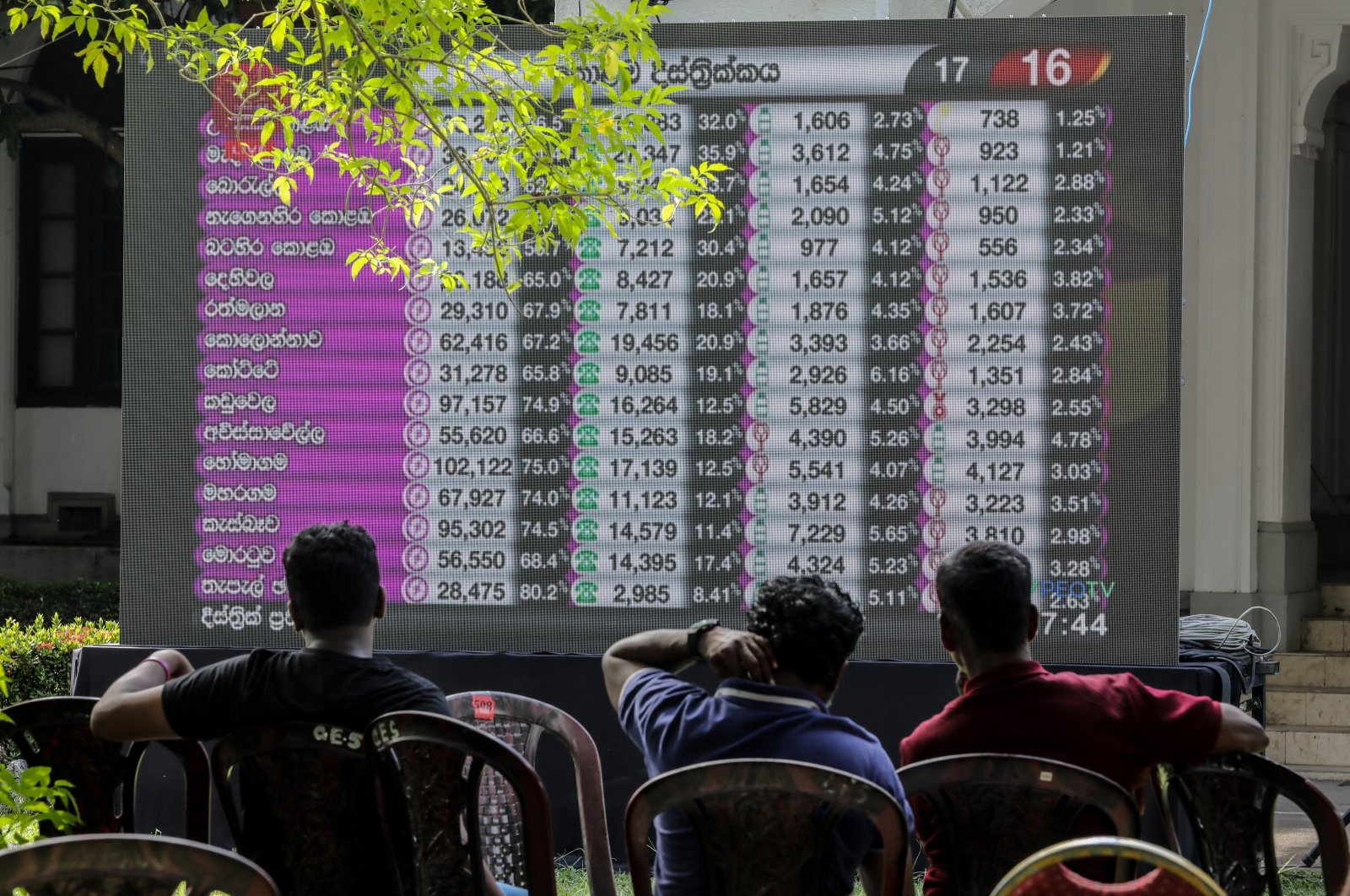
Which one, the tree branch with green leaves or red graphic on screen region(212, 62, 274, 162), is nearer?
the tree branch with green leaves

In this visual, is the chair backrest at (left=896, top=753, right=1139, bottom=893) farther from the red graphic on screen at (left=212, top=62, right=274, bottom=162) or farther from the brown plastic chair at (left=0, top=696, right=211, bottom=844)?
the red graphic on screen at (left=212, top=62, right=274, bottom=162)

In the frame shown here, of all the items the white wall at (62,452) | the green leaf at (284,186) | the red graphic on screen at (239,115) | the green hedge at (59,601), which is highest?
the red graphic on screen at (239,115)

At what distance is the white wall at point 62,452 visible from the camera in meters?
11.7

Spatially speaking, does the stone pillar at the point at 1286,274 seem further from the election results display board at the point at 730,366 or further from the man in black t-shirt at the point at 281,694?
the man in black t-shirt at the point at 281,694

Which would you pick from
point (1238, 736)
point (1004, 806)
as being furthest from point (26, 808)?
point (1238, 736)

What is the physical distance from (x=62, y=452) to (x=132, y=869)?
10.8 meters

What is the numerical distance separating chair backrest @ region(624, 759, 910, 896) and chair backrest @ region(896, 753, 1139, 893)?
0.83 feet

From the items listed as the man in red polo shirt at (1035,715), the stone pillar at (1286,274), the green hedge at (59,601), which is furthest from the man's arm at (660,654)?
the green hedge at (59,601)

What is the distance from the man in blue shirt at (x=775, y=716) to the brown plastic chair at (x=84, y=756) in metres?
1.08

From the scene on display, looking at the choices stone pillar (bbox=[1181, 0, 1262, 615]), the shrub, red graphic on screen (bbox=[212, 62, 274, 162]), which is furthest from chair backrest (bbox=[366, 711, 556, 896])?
stone pillar (bbox=[1181, 0, 1262, 615])

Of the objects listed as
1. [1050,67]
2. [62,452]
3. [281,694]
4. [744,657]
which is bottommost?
[281,694]

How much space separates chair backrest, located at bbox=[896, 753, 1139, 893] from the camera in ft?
8.28

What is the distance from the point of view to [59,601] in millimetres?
10391

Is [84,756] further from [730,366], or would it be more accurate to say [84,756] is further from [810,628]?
[730,366]
